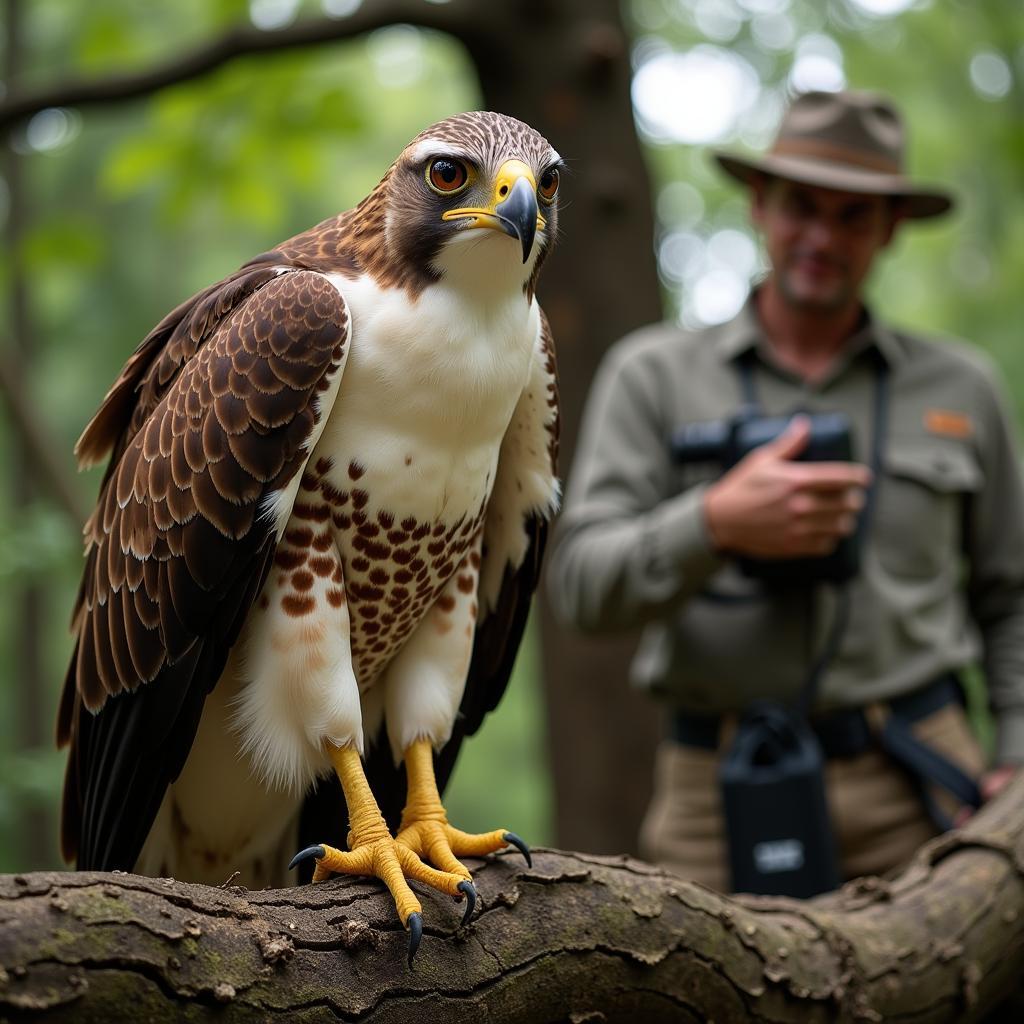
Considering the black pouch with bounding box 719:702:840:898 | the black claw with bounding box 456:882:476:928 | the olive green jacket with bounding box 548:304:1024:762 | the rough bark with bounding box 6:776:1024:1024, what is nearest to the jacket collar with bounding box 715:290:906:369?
the olive green jacket with bounding box 548:304:1024:762

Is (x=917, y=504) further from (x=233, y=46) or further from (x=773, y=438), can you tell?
(x=233, y=46)

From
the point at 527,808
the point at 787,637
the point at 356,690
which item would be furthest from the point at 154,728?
the point at 527,808

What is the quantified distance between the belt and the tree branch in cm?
291

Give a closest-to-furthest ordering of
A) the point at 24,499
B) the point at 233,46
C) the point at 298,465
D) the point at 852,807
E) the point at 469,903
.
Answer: the point at 469,903 → the point at 298,465 → the point at 852,807 → the point at 233,46 → the point at 24,499

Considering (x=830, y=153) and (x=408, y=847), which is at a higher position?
(x=830, y=153)

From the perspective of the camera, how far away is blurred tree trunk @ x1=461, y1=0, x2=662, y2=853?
502 centimetres

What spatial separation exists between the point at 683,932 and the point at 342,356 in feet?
4.08

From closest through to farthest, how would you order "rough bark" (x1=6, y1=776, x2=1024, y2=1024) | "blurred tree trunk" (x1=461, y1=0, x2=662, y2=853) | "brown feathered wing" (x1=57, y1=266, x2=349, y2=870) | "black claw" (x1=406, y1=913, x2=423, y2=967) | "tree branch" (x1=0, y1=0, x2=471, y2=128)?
"rough bark" (x1=6, y1=776, x2=1024, y2=1024) < "black claw" (x1=406, y1=913, x2=423, y2=967) < "brown feathered wing" (x1=57, y1=266, x2=349, y2=870) < "tree branch" (x1=0, y1=0, x2=471, y2=128) < "blurred tree trunk" (x1=461, y1=0, x2=662, y2=853)

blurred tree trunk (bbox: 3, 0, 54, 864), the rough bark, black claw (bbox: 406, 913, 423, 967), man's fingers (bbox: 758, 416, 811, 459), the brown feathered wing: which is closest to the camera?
the rough bark

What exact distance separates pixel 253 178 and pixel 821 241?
289 cm

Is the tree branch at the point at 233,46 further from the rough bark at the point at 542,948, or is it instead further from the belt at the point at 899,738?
the rough bark at the point at 542,948

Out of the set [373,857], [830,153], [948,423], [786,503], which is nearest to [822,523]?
[786,503]

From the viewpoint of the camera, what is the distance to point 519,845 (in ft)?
7.54

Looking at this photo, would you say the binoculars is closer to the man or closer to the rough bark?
the man
